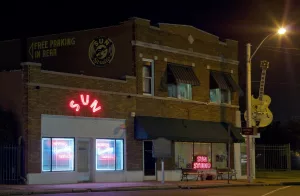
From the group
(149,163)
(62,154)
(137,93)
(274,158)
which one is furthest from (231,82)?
(62,154)

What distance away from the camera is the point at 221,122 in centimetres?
3941

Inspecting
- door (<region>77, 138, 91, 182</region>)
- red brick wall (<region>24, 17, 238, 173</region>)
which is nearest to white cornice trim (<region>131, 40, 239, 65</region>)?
red brick wall (<region>24, 17, 238, 173</region>)

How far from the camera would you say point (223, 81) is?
128 ft

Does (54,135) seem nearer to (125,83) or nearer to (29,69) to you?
(29,69)

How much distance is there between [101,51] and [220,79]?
8.84 metres

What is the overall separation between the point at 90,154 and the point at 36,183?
415 cm

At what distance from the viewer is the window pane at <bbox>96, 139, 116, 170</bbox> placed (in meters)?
31.0

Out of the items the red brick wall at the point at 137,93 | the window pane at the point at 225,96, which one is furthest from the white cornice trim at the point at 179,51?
the window pane at the point at 225,96

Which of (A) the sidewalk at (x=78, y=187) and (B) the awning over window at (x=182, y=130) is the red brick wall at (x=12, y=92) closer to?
(A) the sidewalk at (x=78, y=187)

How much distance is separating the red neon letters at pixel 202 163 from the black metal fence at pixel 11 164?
40.0 ft

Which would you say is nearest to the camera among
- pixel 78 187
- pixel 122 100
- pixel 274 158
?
pixel 78 187

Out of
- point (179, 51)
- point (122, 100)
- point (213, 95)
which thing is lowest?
point (122, 100)

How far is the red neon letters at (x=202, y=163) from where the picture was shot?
35.8 metres

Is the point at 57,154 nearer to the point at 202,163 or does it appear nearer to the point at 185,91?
the point at 202,163
